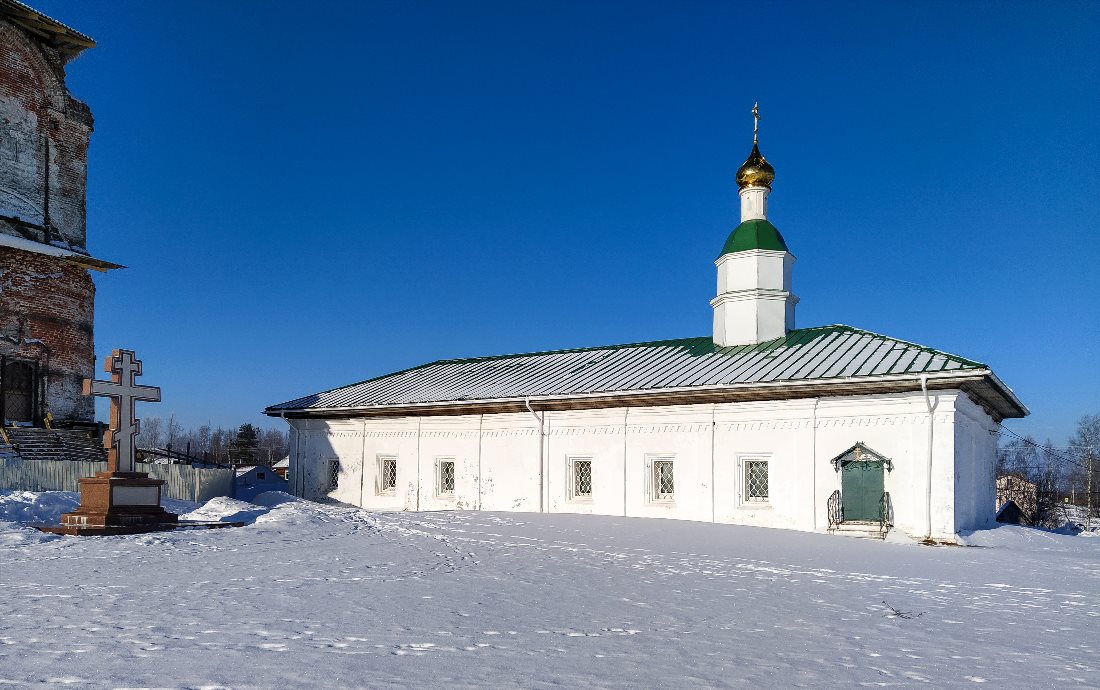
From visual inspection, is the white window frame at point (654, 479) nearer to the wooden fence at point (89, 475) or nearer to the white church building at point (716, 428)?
the white church building at point (716, 428)

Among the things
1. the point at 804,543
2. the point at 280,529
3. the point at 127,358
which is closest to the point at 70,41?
the point at 127,358

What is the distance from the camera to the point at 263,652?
5238 mm

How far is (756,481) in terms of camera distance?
16547 millimetres

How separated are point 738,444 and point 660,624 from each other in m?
10.5

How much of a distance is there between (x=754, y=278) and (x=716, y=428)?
15.0 ft

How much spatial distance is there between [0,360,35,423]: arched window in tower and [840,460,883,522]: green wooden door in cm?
1892

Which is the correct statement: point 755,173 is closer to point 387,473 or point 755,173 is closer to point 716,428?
→ point 716,428

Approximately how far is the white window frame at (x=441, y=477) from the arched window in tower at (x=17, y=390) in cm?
999

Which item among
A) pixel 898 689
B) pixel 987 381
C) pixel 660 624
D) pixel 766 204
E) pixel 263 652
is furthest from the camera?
pixel 766 204

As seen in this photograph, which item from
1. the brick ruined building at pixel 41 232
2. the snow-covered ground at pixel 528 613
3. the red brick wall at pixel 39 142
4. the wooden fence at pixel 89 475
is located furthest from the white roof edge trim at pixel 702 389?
the red brick wall at pixel 39 142

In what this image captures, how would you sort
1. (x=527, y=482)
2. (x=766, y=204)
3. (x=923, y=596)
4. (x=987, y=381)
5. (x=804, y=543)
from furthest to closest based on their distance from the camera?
(x=766, y=204) < (x=527, y=482) < (x=987, y=381) < (x=804, y=543) < (x=923, y=596)

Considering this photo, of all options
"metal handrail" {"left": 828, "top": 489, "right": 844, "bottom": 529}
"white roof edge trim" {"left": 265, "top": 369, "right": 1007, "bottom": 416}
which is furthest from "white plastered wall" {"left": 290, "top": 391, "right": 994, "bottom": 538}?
"white roof edge trim" {"left": 265, "top": 369, "right": 1007, "bottom": 416}

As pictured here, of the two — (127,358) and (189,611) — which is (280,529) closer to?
(127,358)

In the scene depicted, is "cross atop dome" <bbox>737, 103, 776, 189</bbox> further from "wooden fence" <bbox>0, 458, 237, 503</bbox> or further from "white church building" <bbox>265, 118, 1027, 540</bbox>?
"wooden fence" <bbox>0, 458, 237, 503</bbox>
